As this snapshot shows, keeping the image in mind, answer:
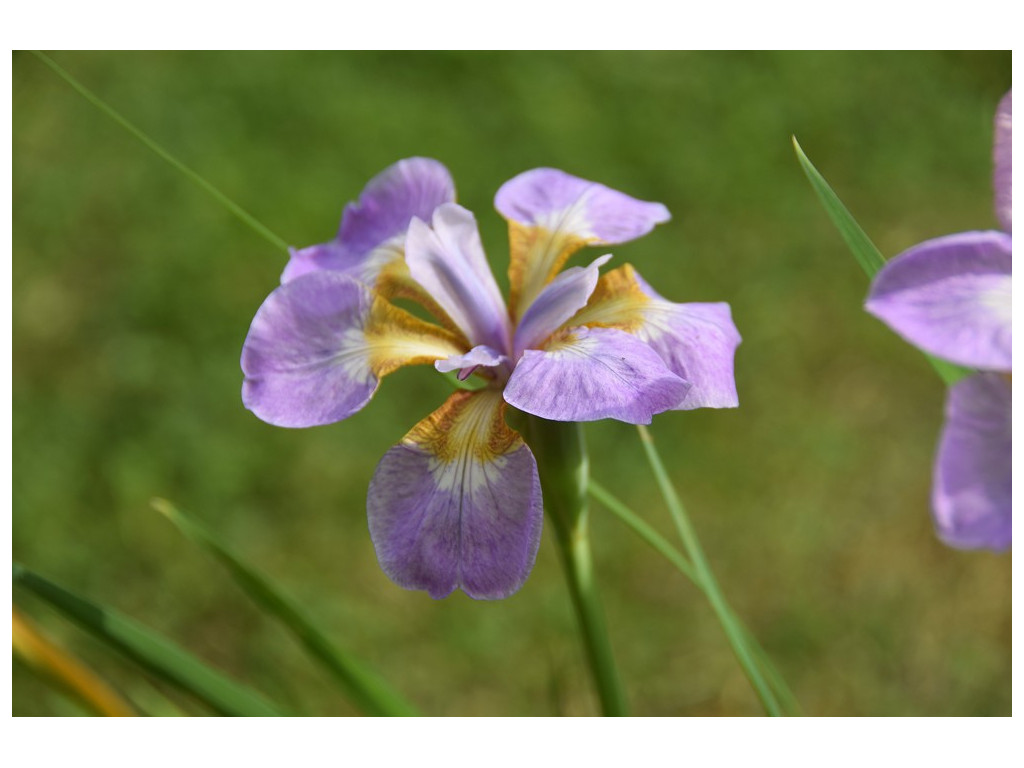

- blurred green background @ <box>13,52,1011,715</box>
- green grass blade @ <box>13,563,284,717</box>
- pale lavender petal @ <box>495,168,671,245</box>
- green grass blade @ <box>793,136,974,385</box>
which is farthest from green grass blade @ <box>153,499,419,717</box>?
blurred green background @ <box>13,52,1011,715</box>

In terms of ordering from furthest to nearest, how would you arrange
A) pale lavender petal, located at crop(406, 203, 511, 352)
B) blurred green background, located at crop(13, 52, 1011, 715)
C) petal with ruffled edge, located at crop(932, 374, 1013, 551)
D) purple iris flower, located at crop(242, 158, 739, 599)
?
blurred green background, located at crop(13, 52, 1011, 715)
pale lavender petal, located at crop(406, 203, 511, 352)
purple iris flower, located at crop(242, 158, 739, 599)
petal with ruffled edge, located at crop(932, 374, 1013, 551)

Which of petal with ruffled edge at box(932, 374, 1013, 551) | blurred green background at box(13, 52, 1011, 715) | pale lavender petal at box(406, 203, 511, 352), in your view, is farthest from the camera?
blurred green background at box(13, 52, 1011, 715)

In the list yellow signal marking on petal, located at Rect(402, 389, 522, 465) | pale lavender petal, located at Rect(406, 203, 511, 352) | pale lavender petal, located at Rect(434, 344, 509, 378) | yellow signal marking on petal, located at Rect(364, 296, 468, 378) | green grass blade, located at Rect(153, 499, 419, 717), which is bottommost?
green grass blade, located at Rect(153, 499, 419, 717)

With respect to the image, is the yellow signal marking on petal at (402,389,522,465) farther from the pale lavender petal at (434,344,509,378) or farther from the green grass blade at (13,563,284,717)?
the green grass blade at (13,563,284,717)

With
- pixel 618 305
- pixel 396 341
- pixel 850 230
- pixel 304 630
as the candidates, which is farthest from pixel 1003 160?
pixel 304 630

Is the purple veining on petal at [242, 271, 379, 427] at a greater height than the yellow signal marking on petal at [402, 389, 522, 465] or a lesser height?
greater

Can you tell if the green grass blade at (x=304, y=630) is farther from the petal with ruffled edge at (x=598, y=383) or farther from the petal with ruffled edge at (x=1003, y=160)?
the petal with ruffled edge at (x=1003, y=160)

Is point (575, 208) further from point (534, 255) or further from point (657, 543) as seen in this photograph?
point (657, 543)
